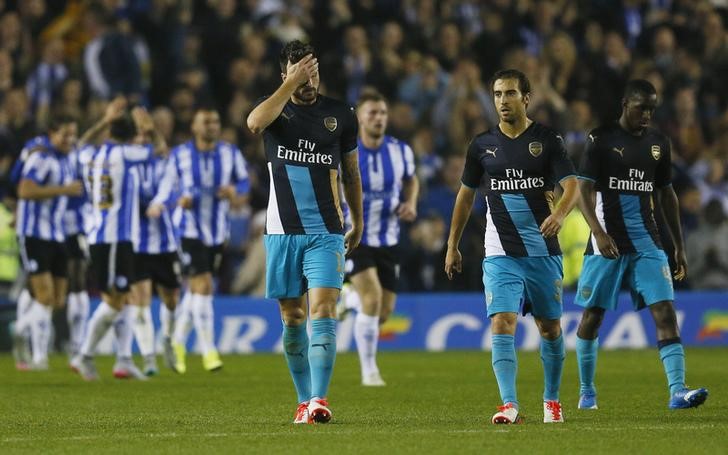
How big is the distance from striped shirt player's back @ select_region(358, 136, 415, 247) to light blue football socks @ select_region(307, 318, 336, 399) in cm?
484

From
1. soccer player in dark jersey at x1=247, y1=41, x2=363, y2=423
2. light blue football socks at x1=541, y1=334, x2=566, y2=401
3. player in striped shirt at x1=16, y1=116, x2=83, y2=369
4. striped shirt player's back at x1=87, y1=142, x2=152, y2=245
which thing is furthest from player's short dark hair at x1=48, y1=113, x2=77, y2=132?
light blue football socks at x1=541, y1=334, x2=566, y2=401

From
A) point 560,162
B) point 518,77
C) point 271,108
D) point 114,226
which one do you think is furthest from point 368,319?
point 271,108

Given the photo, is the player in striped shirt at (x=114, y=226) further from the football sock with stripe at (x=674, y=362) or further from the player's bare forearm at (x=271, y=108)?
the football sock with stripe at (x=674, y=362)

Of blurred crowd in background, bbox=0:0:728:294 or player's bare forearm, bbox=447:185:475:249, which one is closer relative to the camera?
player's bare forearm, bbox=447:185:475:249

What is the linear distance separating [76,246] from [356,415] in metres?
7.65

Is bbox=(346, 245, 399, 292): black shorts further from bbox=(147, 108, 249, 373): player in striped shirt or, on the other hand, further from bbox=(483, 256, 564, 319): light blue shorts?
bbox=(483, 256, 564, 319): light blue shorts

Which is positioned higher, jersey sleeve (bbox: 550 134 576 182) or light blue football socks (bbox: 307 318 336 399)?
jersey sleeve (bbox: 550 134 576 182)

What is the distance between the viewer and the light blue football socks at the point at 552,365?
32.6 ft

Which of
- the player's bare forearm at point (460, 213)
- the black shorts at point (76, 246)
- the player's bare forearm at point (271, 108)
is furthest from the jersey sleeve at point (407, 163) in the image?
the player's bare forearm at point (271, 108)

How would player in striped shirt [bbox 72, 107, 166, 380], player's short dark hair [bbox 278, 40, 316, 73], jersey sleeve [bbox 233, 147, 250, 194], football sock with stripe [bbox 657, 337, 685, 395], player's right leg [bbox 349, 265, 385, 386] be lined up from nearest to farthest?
player's short dark hair [bbox 278, 40, 316, 73] → football sock with stripe [bbox 657, 337, 685, 395] → player's right leg [bbox 349, 265, 385, 386] → player in striped shirt [bbox 72, 107, 166, 380] → jersey sleeve [bbox 233, 147, 250, 194]

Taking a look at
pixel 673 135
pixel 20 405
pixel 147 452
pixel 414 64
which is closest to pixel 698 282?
pixel 673 135

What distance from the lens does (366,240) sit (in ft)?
47.8

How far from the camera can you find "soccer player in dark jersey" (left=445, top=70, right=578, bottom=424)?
983 centimetres

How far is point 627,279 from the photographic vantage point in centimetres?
1121
